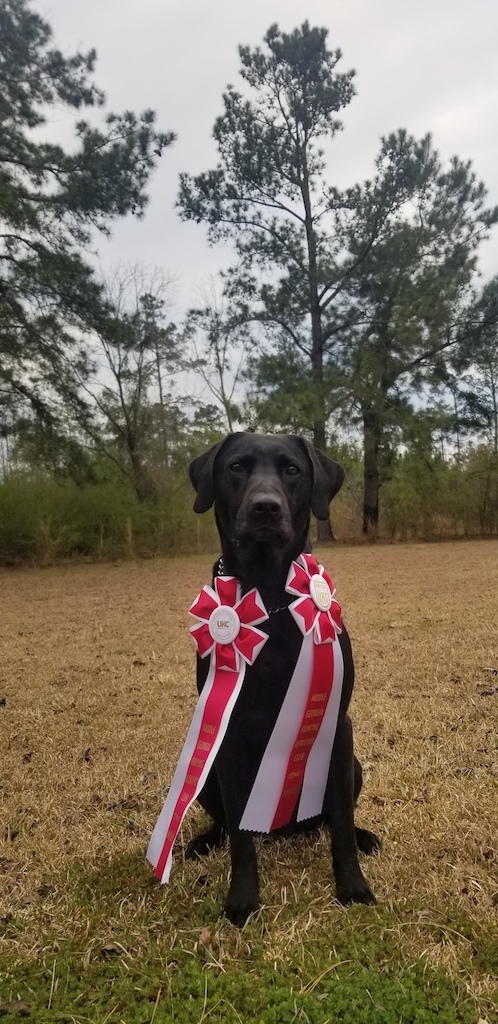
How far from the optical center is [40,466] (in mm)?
13258

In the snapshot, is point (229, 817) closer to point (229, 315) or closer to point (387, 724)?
point (387, 724)

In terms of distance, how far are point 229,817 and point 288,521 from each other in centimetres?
82

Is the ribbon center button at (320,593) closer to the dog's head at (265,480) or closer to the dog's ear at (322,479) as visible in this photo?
the dog's head at (265,480)

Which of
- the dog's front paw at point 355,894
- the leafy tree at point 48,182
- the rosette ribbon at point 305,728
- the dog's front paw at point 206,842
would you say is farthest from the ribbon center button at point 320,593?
the leafy tree at point 48,182

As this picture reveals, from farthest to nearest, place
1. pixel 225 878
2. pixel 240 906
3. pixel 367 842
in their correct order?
pixel 367 842
pixel 225 878
pixel 240 906

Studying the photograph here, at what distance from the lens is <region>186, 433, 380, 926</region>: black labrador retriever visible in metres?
1.84

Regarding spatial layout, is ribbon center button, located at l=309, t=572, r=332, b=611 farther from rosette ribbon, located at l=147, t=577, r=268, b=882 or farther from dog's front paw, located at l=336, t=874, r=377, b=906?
dog's front paw, located at l=336, t=874, r=377, b=906

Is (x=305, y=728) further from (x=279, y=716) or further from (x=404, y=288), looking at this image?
(x=404, y=288)

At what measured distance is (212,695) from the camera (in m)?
1.87

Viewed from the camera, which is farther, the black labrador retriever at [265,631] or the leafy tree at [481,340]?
the leafy tree at [481,340]

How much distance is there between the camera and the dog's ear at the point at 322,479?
217 cm

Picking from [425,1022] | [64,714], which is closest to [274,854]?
[425,1022]

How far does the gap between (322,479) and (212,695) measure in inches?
30.5

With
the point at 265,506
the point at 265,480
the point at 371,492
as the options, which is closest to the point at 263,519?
the point at 265,506
